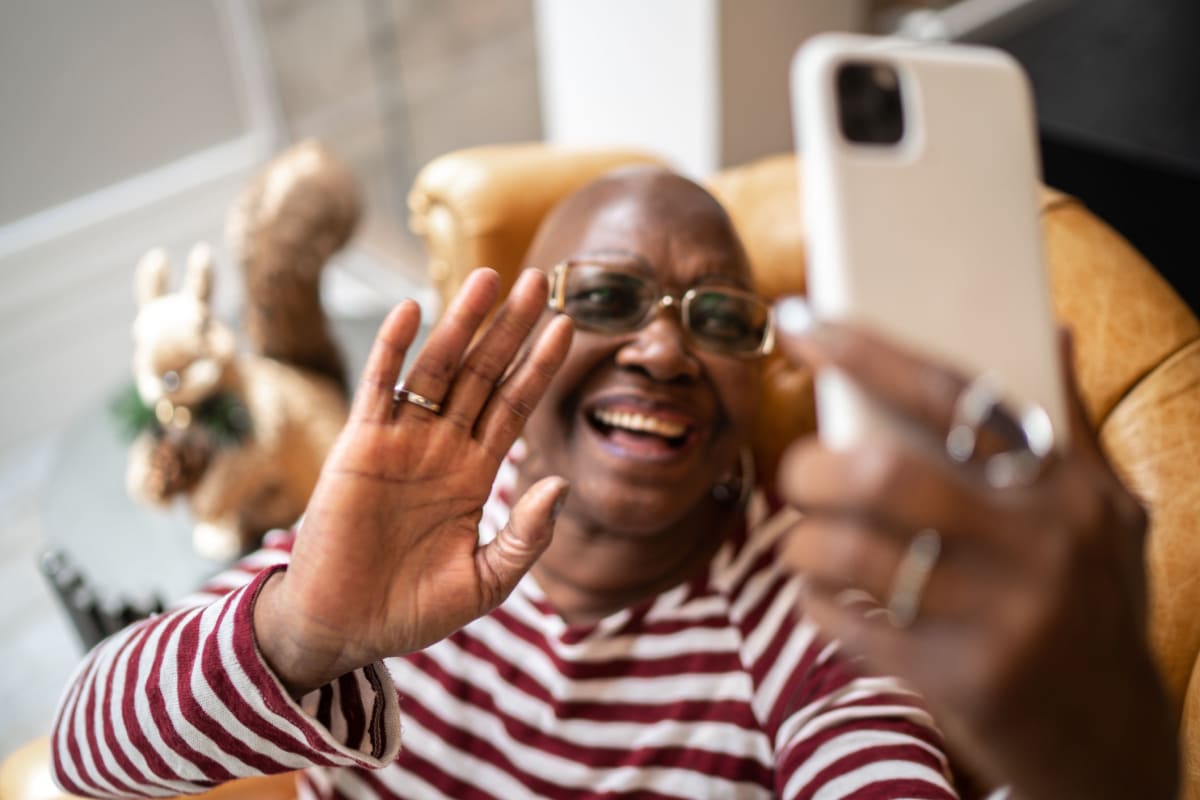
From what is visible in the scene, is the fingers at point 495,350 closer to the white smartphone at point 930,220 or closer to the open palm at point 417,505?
the open palm at point 417,505

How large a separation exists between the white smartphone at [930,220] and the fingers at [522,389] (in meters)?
0.31

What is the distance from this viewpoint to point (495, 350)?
0.84m

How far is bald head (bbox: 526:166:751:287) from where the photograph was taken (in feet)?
→ 3.57

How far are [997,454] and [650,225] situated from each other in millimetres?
673

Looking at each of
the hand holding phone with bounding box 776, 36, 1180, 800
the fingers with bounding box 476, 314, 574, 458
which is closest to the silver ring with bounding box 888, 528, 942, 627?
the hand holding phone with bounding box 776, 36, 1180, 800

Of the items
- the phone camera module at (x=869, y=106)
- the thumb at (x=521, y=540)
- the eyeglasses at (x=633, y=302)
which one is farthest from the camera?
the eyeglasses at (x=633, y=302)

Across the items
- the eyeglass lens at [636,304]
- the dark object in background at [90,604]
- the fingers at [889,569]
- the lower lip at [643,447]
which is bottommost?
the dark object in background at [90,604]

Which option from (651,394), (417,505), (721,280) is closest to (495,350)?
(417,505)

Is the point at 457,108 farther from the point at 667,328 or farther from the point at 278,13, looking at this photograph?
the point at 667,328

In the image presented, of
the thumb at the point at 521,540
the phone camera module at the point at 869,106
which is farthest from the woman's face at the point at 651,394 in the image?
the phone camera module at the point at 869,106

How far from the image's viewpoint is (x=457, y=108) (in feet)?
8.36

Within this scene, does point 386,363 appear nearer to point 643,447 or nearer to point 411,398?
point 411,398

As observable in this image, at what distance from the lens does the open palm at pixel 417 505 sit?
0.76 m

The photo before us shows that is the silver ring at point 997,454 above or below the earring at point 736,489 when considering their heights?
above
